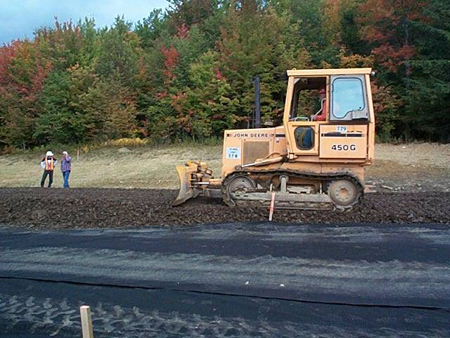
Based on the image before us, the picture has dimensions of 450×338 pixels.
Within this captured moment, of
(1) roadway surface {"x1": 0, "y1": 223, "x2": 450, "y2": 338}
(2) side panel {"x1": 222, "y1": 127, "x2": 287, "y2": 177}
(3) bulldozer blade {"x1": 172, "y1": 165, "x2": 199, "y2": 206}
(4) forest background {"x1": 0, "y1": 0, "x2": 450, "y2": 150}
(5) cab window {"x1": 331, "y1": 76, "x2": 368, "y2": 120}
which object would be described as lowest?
(1) roadway surface {"x1": 0, "y1": 223, "x2": 450, "y2": 338}

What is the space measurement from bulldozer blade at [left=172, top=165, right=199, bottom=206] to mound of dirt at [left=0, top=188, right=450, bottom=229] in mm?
164

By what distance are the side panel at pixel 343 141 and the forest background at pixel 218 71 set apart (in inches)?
610

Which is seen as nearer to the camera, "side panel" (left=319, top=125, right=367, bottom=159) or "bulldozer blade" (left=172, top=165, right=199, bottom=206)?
"side panel" (left=319, top=125, right=367, bottom=159)

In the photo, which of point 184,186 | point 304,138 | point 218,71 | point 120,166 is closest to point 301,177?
point 304,138

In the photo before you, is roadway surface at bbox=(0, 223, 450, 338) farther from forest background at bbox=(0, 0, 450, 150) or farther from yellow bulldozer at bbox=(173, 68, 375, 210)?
forest background at bbox=(0, 0, 450, 150)

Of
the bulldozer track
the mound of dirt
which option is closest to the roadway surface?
the mound of dirt

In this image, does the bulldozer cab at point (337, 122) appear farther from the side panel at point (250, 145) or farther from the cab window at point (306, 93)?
the side panel at point (250, 145)

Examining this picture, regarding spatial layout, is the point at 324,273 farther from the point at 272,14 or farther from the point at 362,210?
the point at 272,14

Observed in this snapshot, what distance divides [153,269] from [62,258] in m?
1.55

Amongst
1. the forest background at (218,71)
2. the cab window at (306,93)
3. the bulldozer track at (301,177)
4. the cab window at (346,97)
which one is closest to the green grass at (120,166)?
the forest background at (218,71)

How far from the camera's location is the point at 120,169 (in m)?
23.6

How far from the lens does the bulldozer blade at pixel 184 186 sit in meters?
9.98

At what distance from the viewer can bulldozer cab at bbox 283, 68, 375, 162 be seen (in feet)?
28.1

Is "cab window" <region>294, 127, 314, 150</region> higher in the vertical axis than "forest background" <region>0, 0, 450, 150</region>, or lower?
lower
